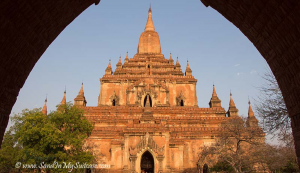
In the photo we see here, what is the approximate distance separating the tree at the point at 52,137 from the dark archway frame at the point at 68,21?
14663 mm

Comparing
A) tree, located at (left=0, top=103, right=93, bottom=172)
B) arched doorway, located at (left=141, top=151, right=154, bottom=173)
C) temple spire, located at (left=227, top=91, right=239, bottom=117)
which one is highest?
temple spire, located at (left=227, top=91, right=239, bottom=117)

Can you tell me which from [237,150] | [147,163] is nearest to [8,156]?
[147,163]

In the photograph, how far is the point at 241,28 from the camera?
716cm

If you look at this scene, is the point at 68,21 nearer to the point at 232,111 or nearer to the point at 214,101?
the point at 232,111

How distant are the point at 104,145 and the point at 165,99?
50.3 feet

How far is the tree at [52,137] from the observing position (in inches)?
780

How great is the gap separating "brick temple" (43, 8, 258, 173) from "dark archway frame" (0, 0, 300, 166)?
20748 mm

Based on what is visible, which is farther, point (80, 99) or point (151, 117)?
point (80, 99)

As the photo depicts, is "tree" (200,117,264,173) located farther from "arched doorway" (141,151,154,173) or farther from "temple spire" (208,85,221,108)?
"temple spire" (208,85,221,108)

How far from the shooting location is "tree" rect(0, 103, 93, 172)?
1981 centimetres

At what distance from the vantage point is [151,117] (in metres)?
31.2

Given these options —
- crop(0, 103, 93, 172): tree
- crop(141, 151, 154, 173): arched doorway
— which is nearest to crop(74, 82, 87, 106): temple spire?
crop(141, 151, 154, 173): arched doorway

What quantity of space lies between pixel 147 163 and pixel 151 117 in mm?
5620

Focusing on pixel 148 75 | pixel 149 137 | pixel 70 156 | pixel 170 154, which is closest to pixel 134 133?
pixel 149 137
